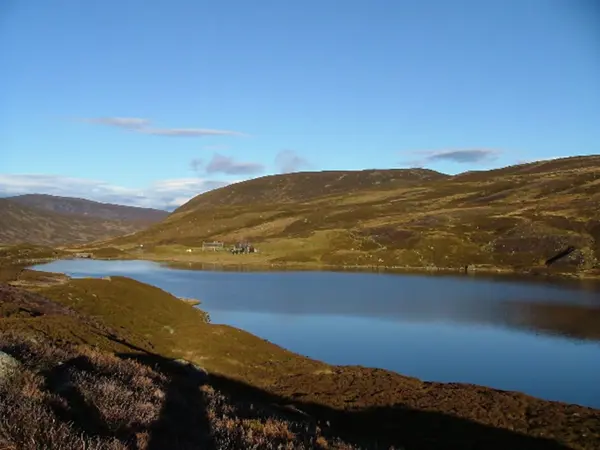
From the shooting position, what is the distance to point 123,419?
991 cm

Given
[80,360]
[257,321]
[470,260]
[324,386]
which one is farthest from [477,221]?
[80,360]

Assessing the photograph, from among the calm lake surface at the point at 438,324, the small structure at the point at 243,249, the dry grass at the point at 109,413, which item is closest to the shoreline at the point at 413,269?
the small structure at the point at 243,249

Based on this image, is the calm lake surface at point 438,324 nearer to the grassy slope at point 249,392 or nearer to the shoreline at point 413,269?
the grassy slope at point 249,392

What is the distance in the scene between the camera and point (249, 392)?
29094mm

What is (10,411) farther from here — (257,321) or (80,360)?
(257,321)

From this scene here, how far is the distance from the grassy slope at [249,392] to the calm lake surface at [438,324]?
1052 cm

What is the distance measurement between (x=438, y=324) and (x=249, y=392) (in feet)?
129

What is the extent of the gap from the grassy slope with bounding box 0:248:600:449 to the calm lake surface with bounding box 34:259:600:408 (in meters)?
10.5

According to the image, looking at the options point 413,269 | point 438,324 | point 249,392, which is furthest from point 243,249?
point 249,392

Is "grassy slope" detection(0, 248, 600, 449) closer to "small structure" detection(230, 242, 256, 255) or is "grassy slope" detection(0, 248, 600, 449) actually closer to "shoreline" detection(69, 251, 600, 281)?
"shoreline" detection(69, 251, 600, 281)

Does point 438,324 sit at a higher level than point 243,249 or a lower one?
lower

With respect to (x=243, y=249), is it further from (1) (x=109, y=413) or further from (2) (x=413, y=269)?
(1) (x=109, y=413)

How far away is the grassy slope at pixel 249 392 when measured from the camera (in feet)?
37.3

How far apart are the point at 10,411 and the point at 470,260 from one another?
147159mm
